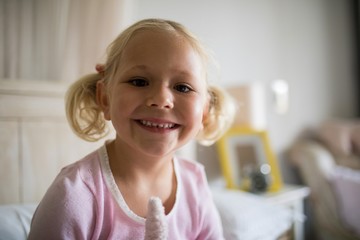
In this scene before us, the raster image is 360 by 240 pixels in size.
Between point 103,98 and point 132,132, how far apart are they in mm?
133

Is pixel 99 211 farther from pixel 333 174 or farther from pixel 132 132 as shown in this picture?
pixel 333 174

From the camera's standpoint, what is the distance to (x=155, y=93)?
58 cm

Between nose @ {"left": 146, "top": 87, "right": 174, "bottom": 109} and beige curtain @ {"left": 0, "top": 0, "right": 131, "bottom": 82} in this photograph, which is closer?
nose @ {"left": 146, "top": 87, "right": 174, "bottom": 109}

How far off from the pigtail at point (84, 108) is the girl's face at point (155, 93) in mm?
106

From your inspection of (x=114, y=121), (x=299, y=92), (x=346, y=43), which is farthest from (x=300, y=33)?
(x=114, y=121)

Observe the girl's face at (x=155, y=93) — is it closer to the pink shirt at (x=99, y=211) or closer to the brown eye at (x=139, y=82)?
the brown eye at (x=139, y=82)

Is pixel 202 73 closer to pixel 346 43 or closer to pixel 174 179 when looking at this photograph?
pixel 174 179

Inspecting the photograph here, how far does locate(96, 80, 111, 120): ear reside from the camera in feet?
2.20

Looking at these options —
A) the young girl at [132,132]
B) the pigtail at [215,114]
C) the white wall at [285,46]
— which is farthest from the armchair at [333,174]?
the young girl at [132,132]

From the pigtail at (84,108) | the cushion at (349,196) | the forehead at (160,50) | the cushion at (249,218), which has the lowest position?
the cushion at (349,196)

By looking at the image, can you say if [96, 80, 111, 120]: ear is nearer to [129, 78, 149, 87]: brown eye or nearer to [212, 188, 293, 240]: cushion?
[129, 78, 149, 87]: brown eye

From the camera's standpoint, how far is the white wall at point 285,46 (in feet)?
5.83

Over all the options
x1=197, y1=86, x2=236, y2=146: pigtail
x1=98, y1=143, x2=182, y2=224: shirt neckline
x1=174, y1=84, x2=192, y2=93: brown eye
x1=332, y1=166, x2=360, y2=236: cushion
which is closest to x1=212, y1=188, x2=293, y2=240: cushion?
x1=197, y1=86, x2=236, y2=146: pigtail

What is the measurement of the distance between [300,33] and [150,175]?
2.20m
